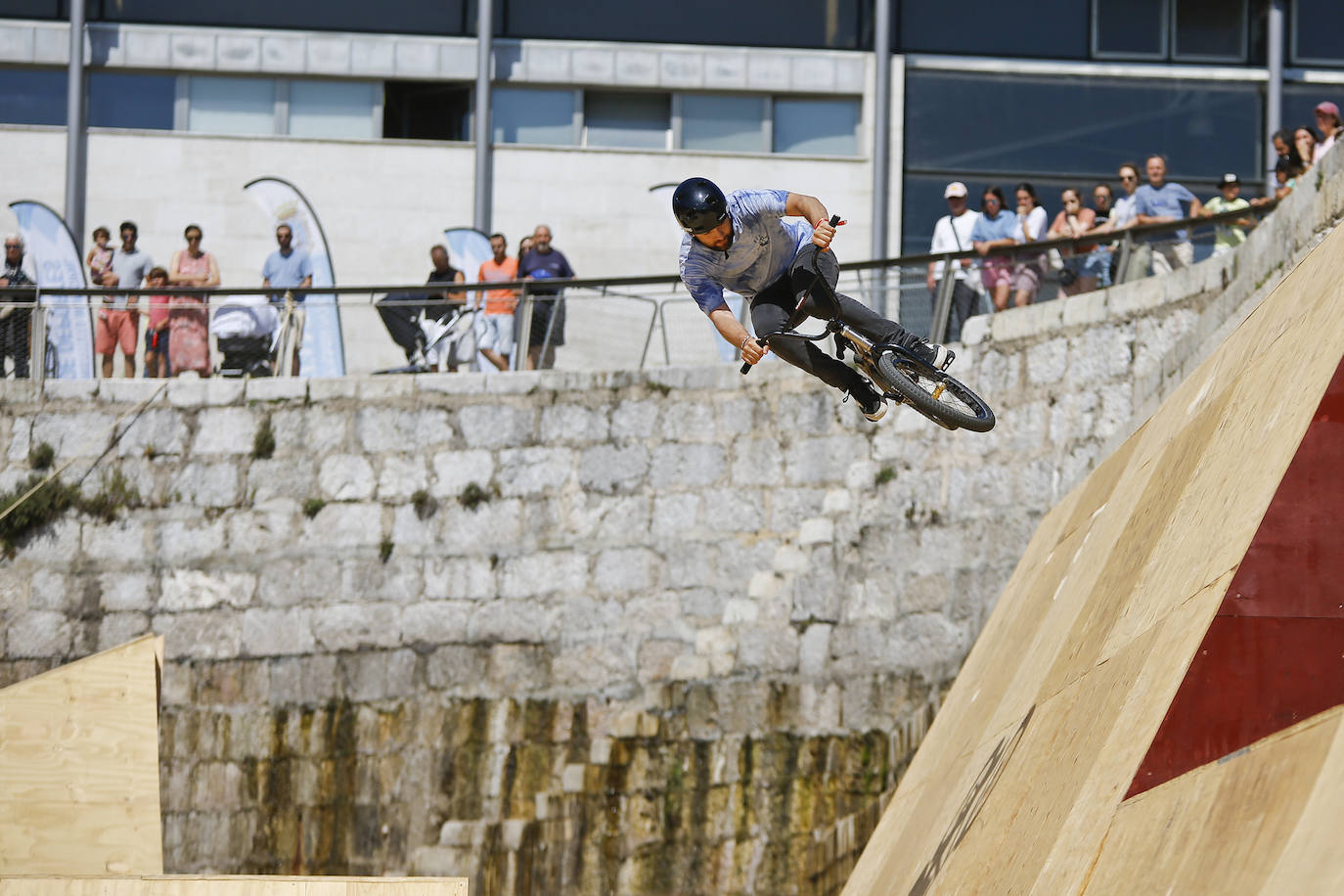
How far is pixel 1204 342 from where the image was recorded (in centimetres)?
962

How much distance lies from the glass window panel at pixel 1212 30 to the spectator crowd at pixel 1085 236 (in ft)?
25.3

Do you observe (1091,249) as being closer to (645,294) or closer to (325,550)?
(645,294)

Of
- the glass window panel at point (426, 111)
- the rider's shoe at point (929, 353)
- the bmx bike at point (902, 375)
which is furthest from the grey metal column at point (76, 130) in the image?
the rider's shoe at point (929, 353)

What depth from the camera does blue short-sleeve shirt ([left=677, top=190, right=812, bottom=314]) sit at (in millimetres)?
8367

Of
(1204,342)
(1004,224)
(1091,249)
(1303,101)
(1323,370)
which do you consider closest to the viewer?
(1323,370)

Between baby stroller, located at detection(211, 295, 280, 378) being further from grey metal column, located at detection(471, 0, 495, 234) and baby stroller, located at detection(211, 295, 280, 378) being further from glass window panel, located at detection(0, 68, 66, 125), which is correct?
glass window panel, located at detection(0, 68, 66, 125)

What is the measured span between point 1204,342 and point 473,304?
724cm

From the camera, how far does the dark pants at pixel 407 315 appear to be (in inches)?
594

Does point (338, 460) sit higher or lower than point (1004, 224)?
lower

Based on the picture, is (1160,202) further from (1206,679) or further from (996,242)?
(1206,679)

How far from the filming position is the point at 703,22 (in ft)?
70.8

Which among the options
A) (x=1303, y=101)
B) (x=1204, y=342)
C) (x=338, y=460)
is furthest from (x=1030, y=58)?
(x=1204, y=342)

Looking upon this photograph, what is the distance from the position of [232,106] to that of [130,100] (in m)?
1.25

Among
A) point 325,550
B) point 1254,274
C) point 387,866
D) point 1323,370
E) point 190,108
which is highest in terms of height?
point 190,108
